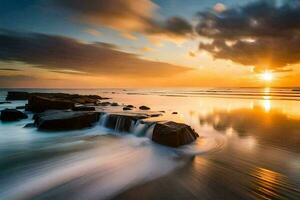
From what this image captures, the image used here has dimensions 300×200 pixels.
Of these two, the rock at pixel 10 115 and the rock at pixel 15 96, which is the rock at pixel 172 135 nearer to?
the rock at pixel 10 115

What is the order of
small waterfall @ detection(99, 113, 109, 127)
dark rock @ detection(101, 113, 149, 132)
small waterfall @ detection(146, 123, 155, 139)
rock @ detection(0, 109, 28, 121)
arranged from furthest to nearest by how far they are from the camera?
Answer: rock @ detection(0, 109, 28, 121) → small waterfall @ detection(99, 113, 109, 127) → dark rock @ detection(101, 113, 149, 132) → small waterfall @ detection(146, 123, 155, 139)

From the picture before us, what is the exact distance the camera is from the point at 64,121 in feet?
42.4

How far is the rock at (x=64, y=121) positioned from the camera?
12.6m

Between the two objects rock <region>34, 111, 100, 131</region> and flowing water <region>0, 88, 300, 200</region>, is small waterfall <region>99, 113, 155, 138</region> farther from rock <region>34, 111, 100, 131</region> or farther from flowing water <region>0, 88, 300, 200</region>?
rock <region>34, 111, 100, 131</region>

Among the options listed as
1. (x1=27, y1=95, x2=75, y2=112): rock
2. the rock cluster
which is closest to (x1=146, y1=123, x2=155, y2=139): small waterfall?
the rock cluster

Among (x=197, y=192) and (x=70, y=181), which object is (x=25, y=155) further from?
(x=197, y=192)

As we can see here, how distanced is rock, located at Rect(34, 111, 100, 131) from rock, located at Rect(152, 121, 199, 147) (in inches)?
253

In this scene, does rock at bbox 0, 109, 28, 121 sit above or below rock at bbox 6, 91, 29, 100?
below

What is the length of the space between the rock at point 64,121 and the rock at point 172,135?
6426 mm

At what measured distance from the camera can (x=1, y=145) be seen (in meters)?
9.91

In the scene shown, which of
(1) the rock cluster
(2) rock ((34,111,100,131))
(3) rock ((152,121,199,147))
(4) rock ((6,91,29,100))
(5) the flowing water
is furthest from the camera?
(4) rock ((6,91,29,100))

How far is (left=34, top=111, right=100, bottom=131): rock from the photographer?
12.6m

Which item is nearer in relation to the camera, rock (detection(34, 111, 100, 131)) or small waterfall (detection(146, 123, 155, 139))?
small waterfall (detection(146, 123, 155, 139))

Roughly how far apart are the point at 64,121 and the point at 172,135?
26.5 ft
